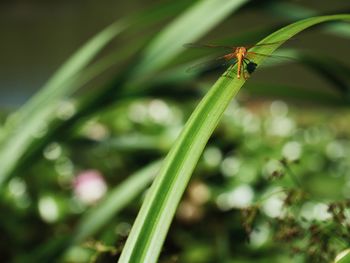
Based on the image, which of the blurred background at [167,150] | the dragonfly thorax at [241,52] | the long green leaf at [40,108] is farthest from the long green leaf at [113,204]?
the dragonfly thorax at [241,52]

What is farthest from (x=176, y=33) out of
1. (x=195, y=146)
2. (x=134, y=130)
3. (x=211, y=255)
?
(x=134, y=130)

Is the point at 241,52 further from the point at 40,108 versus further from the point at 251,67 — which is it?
the point at 40,108

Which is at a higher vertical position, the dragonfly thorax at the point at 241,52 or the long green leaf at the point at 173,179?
the dragonfly thorax at the point at 241,52

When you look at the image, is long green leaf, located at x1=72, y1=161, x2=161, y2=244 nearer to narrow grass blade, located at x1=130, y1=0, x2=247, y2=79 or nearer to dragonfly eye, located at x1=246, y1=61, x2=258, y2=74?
narrow grass blade, located at x1=130, y1=0, x2=247, y2=79

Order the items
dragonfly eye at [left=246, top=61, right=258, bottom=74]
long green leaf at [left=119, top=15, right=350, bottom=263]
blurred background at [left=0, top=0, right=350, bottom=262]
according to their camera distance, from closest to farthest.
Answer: long green leaf at [left=119, top=15, right=350, bottom=263] < dragonfly eye at [left=246, top=61, right=258, bottom=74] < blurred background at [left=0, top=0, right=350, bottom=262]

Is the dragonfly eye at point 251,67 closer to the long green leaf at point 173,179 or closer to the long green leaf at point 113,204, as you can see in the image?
the long green leaf at point 173,179

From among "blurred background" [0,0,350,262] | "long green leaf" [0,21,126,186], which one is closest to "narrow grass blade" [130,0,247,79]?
"blurred background" [0,0,350,262]

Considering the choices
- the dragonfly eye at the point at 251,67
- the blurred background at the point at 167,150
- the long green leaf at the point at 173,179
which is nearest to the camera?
the long green leaf at the point at 173,179
